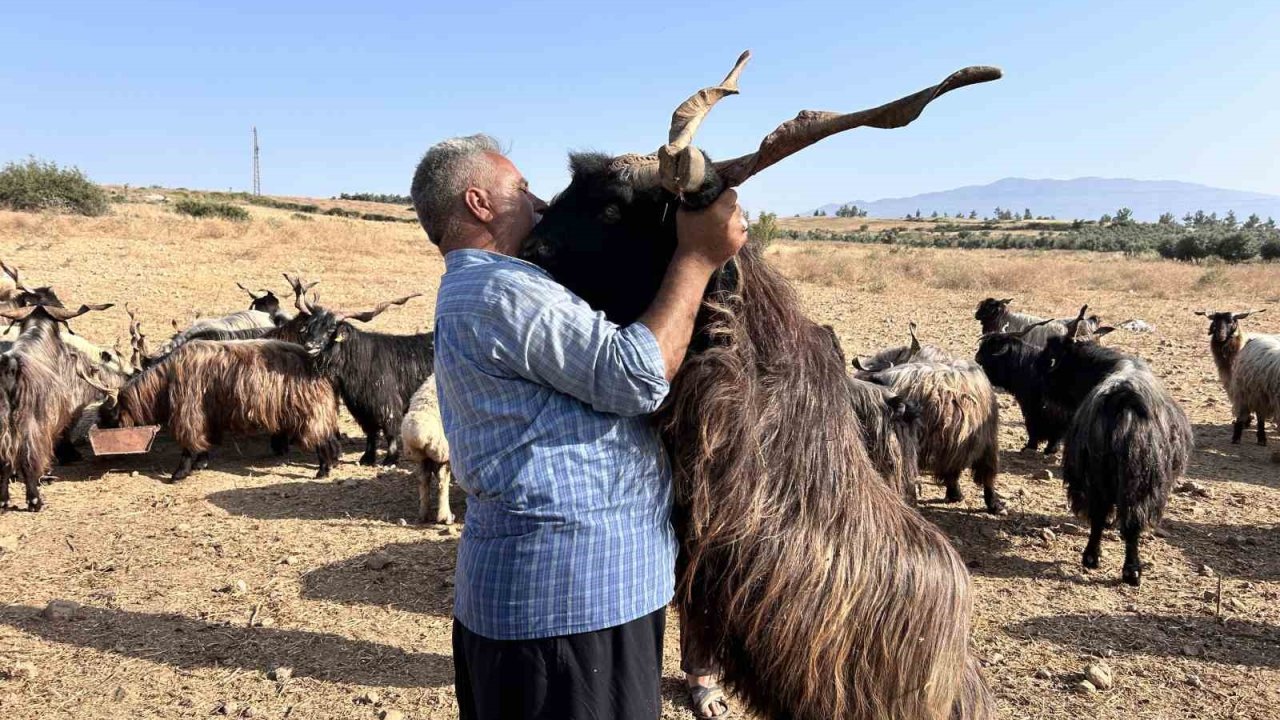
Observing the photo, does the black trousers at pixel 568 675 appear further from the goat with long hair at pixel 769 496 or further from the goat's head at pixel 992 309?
the goat's head at pixel 992 309

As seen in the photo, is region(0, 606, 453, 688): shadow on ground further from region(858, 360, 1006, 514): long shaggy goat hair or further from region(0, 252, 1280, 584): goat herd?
region(858, 360, 1006, 514): long shaggy goat hair

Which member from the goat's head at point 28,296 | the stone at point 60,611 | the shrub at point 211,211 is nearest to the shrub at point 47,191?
the shrub at point 211,211

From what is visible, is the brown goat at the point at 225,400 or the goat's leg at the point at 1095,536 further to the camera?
the brown goat at the point at 225,400

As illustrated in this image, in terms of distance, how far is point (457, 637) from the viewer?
2.09m

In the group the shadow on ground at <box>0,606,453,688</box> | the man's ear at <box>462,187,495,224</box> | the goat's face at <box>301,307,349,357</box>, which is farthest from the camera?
the goat's face at <box>301,307,349,357</box>

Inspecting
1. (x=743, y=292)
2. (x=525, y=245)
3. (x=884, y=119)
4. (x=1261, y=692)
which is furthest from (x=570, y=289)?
(x=1261, y=692)

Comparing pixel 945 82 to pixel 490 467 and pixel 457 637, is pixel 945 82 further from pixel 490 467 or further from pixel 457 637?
pixel 457 637

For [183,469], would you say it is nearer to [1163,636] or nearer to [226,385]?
[226,385]

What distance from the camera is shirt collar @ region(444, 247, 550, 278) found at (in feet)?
5.83

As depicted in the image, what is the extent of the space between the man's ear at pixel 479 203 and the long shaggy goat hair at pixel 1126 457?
525 centimetres

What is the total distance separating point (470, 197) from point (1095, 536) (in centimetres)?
562

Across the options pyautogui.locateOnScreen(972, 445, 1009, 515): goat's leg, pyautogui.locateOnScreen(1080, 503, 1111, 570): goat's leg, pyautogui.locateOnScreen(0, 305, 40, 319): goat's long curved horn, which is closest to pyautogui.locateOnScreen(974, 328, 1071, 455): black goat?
pyautogui.locateOnScreen(972, 445, 1009, 515): goat's leg

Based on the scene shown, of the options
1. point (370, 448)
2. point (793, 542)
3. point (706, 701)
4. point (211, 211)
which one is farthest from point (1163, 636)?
point (211, 211)

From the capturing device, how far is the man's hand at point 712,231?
1.70 m
